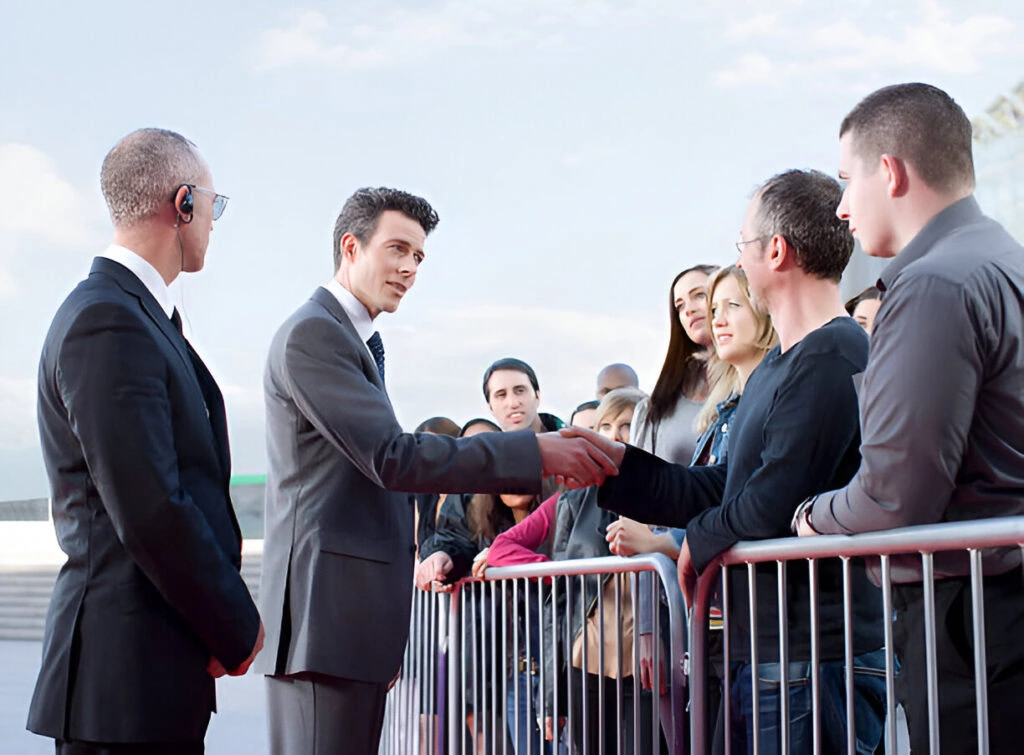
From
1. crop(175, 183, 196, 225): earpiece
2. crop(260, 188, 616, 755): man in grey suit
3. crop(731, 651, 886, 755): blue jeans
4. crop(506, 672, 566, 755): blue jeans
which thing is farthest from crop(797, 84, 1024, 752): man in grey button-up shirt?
crop(506, 672, 566, 755): blue jeans

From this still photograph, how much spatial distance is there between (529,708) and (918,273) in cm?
199

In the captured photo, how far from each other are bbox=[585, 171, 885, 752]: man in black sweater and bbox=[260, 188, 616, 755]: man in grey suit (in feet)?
1.82

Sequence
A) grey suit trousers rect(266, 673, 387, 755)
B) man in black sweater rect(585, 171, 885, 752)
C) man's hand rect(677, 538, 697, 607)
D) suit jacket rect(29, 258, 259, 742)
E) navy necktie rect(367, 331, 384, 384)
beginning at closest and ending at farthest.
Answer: suit jacket rect(29, 258, 259, 742) → man in black sweater rect(585, 171, 885, 752) → man's hand rect(677, 538, 697, 607) → grey suit trousers rect(266, 673, 387, 755) → navy necktie rect(367, 331, 384, 384)

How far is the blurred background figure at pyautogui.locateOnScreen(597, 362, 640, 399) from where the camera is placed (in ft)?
19.1

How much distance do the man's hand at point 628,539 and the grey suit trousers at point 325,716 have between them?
0.66m

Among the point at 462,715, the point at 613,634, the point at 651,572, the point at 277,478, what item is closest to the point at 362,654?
the point at 277,478

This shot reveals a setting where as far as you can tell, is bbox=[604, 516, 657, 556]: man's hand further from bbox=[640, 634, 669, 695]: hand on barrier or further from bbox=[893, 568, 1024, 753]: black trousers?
bbox=[893, 568, 1024, 753]: black trousers

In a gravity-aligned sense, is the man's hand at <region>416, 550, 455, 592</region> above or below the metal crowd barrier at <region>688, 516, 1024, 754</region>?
above

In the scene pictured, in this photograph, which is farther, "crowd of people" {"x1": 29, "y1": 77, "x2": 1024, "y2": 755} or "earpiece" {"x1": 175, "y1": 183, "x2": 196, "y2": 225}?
"earpiece" {"x1": 175, "y1": 183, "x2": 196, "y2": 225}

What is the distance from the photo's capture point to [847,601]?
2111mm

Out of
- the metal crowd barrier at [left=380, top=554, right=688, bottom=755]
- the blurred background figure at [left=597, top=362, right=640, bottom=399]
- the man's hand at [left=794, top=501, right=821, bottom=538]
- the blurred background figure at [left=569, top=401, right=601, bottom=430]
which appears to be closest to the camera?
the man's hand at [left=794, top=501, right=821, bottom=538]

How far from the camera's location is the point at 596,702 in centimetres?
349

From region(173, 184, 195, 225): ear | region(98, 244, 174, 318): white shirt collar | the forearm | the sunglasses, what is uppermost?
the sunglasses

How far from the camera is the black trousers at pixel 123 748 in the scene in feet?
7.02
